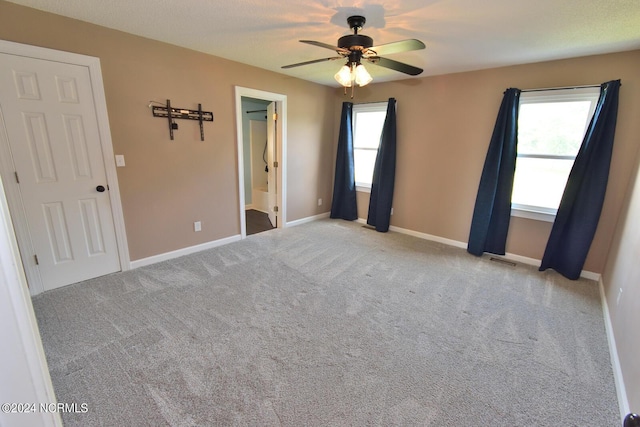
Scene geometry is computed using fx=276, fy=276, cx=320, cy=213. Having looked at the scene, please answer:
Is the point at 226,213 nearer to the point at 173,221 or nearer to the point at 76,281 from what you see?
the point at 173,221

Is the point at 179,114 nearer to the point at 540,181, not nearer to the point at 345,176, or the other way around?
the point at 345,176

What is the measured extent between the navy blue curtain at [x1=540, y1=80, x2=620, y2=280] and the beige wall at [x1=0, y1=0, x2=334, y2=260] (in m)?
3.66

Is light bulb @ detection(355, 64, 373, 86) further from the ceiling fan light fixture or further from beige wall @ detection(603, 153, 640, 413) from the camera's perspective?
beige wall @ detection(603, 153, 640, 413)

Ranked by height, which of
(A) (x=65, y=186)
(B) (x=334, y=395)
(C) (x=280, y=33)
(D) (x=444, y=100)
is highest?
(C) (x=280, y=33)

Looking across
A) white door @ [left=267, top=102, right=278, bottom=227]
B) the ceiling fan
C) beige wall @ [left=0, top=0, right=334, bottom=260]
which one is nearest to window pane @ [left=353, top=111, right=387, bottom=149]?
beige wall @ [left=0, top=0, right=334, bottom=260]

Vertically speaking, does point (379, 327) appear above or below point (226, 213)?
below

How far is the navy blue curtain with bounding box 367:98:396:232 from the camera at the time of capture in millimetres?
4258

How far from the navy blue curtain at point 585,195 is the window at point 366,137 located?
2491mm

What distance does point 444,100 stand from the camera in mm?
3834

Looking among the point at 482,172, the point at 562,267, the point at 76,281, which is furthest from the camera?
the point at 482,172

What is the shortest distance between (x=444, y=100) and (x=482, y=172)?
1133mm

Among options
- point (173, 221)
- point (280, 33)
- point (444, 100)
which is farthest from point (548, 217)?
point (173, 221)

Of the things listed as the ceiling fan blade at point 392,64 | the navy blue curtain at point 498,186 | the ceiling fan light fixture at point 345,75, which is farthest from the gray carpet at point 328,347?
the ceiling fan blade at point 392,64

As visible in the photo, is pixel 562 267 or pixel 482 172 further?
pixel 482 172
